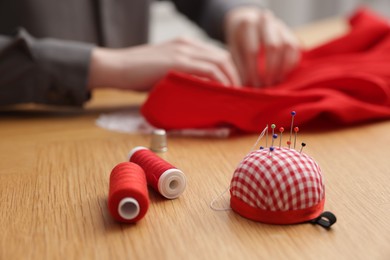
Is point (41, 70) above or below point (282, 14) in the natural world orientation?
above

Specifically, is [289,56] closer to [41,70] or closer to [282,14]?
[41,70]

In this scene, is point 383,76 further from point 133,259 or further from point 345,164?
point 133,259

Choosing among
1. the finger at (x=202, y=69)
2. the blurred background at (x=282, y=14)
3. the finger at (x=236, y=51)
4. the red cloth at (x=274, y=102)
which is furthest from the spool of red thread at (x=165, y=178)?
the blurred background at (x=282, y=14)

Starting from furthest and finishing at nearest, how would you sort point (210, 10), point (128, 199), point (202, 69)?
point (210, 10) < point (202, 69) < point (128, 199)

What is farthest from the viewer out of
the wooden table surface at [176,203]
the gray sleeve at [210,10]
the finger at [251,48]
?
the gray sleeve at [210,10]

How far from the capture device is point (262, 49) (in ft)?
3.31

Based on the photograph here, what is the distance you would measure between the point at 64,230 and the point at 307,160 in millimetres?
240

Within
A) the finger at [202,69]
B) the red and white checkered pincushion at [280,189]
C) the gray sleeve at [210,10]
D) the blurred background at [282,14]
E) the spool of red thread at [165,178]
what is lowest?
the blurred background at [282,14]

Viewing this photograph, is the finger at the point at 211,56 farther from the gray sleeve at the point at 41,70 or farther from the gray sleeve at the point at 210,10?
the gray sleeve at the point at 210,10

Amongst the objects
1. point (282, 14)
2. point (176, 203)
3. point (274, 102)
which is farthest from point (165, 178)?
point (282, 14)

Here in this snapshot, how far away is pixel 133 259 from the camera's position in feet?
1.34

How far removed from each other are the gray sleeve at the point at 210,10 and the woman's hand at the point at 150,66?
1.20ft

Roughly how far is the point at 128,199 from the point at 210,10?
0.88 metres

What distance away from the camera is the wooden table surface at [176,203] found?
424 mm
